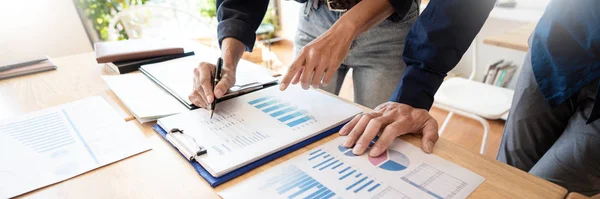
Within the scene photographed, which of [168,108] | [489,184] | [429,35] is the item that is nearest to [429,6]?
[429,35]

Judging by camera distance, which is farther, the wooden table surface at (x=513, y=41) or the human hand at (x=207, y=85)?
the wooden table surface at (x=513, y=41)

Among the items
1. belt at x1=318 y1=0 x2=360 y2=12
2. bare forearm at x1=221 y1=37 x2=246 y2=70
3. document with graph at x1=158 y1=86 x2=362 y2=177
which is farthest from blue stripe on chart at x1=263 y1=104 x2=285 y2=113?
belt at x1=318 y1=0 x2=360 y2=12

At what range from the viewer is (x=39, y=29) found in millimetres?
2277

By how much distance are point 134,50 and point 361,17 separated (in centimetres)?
77

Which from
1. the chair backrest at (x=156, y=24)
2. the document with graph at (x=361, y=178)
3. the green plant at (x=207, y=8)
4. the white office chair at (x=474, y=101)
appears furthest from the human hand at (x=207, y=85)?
the green plant at (x=207, y=8)

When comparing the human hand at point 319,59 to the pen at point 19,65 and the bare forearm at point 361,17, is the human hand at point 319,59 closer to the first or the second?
the bare forearm at point 361,17

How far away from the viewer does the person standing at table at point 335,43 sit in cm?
69

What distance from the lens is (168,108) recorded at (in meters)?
0.74

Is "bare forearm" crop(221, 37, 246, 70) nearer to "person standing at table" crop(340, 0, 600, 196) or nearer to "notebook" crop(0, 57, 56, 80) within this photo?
"person standing at table" crop(340, 0, 600, 196)

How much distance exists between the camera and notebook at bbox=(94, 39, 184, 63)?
3.42ft

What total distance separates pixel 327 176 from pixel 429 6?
0.45 metres

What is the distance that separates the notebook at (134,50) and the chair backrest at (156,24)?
788mm

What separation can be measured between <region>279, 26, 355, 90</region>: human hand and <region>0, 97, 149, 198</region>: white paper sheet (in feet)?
Answer: 1.06

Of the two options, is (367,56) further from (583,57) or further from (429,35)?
(583,57)
